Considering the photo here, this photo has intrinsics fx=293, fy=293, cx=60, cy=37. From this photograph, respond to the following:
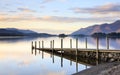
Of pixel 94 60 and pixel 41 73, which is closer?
pixel 41 73

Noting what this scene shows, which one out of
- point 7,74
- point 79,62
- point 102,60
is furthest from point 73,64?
point 7,74

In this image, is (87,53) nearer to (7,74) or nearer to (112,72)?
(7,74)

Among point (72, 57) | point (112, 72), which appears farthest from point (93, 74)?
point (72, 57)

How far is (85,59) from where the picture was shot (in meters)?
42.3

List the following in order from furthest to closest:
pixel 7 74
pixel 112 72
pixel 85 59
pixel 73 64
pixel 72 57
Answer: pixel 72 57 < pixel 85 59 < pixel 73 64 < pixel 7 74 < pixel 112 72

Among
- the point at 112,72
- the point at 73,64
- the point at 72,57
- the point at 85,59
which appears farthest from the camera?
the point at 72,57

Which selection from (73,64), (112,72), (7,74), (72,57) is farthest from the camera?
(72,57)

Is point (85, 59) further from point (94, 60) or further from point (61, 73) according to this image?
point (61, 73)

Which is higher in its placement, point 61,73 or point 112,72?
point 112,72

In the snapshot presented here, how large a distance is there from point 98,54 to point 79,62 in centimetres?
343

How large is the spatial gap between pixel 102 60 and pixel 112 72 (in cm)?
2292

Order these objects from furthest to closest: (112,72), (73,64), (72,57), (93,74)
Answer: (72,57) < (73,64) < (93,74) < (112,72)

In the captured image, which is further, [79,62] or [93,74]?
[79,62]

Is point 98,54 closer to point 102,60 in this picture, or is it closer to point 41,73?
point 102,60
